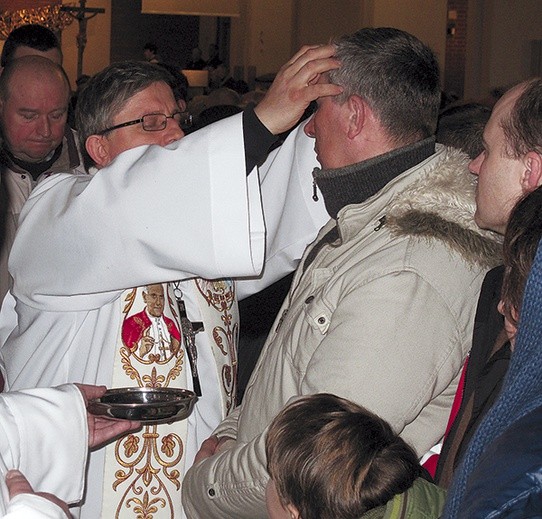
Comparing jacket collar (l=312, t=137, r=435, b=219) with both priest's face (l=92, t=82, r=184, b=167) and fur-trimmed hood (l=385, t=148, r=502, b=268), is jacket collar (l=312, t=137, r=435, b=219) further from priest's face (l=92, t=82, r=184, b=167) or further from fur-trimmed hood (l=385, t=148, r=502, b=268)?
priest's face (l=92, t=82, r=184, b=167)

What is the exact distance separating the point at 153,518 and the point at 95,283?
64 centimetres

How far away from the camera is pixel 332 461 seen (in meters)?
1.76

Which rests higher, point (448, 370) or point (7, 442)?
point (448, 370)

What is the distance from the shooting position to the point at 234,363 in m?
2.82

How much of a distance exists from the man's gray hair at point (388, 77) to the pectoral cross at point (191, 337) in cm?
75

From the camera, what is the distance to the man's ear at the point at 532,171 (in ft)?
6.24

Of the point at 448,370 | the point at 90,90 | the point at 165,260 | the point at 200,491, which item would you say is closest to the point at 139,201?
the point at 165,260

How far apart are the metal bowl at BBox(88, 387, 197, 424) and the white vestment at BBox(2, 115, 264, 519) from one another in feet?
0.98

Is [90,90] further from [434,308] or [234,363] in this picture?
[434,308]

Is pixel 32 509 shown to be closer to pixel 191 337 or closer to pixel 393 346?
pixel 393 346

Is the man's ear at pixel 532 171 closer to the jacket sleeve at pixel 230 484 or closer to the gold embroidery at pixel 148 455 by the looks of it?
the jacket sleeve at pixel 230 484

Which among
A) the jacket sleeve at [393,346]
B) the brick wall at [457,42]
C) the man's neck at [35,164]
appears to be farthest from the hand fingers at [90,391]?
the brick wall at [457,42]

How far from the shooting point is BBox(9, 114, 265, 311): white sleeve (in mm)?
2473

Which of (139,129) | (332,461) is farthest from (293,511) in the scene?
(139,129)
